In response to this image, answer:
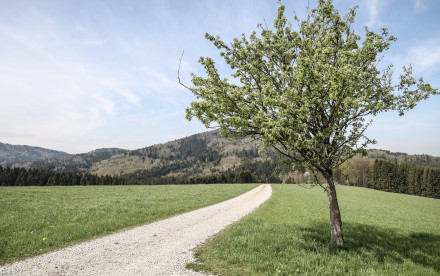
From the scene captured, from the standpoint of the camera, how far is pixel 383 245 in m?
12.9

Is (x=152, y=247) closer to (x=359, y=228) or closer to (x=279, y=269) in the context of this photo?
(x=279, y=269)

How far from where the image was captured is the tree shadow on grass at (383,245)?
34.8 ft

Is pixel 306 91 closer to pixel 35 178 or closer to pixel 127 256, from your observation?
pixel 127 256

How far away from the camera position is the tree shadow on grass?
10596 millimetres

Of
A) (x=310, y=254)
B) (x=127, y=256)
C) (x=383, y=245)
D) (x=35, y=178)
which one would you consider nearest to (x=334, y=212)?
(x=310, y=254)

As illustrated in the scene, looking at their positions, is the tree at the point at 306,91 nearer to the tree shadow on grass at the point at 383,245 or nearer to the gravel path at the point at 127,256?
the tree shadow on grass at the point at 383,245

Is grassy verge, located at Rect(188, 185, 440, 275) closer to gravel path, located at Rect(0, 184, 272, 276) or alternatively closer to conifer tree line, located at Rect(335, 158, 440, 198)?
gravel path, located at Rect(0, 184, 272, 276)

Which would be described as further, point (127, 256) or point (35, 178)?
point (35, 178)

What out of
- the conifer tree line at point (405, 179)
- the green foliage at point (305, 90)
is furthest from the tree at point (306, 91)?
the conifer tree line at point (405, 179)

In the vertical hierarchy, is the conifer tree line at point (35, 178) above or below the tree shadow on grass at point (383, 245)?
below

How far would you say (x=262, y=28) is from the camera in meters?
11.3

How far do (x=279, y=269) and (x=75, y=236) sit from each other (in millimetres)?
11240

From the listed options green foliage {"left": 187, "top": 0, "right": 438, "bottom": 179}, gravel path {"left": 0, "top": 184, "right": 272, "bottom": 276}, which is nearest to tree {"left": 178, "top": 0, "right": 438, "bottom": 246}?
green foliage {"left": 187, "top": 0, "right": 438, "bottom": 179}

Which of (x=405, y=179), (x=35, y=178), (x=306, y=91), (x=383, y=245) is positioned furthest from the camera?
(x=35, y=178)
